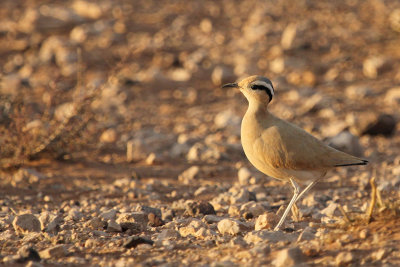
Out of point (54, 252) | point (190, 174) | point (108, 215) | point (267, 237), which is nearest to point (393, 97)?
point (190, 174)

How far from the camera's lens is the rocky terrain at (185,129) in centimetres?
409

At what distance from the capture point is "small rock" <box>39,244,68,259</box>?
13.0 feet

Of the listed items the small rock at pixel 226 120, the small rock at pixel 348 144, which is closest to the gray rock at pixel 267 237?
the small rock at pixel 348 144

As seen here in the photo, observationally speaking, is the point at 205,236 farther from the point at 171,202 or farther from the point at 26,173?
the point at 26,173

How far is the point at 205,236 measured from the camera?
172 inches

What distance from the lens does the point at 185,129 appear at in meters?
8.85

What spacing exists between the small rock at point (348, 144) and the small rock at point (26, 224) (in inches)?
155

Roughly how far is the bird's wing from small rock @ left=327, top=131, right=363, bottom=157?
10.2ft

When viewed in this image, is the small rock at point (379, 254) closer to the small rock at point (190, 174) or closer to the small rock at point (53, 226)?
the small rock at point (53, 226)

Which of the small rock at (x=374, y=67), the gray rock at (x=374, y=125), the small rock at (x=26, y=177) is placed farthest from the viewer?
the small rock at (x=374, y=67)

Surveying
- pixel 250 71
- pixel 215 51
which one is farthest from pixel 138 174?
pixel 215 51

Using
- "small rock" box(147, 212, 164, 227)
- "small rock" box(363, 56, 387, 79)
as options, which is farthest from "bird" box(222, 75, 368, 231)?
"small rock" box(363, 56, 387, 79)

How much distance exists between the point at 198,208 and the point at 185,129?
3.60 meters

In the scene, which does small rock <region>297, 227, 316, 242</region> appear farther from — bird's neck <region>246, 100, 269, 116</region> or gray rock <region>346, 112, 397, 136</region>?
gray rock <region>346, 112, 397, 136</region>
